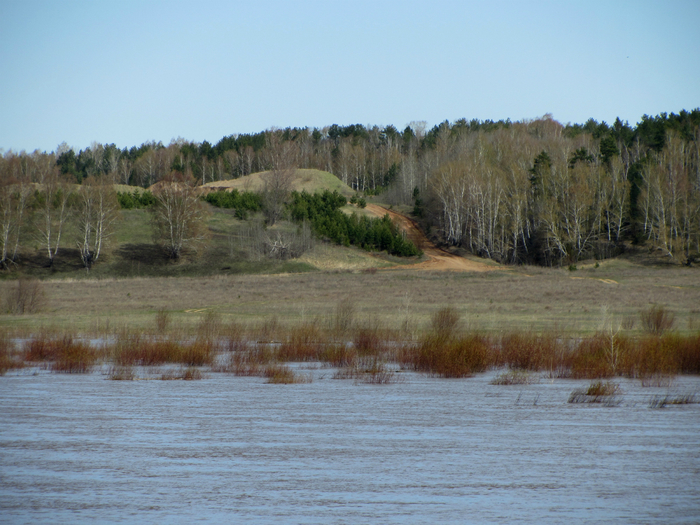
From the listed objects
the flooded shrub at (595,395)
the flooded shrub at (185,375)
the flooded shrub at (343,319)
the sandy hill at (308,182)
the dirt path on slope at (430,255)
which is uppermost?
the sandy hill at (308,182)

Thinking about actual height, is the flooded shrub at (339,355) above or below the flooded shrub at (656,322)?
below

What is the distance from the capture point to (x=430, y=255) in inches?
3334

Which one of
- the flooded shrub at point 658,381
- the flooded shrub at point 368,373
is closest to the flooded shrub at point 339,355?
the flooded shrub at point 368,373

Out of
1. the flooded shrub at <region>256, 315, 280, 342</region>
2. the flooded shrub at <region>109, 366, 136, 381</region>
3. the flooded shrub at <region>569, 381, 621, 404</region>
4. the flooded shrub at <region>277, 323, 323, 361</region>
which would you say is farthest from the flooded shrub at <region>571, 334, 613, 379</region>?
the flooded shrub at <region>109, 366, 136, 381</region>

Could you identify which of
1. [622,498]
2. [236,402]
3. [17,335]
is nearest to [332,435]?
[236,402]

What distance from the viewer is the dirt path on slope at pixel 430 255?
73.1m

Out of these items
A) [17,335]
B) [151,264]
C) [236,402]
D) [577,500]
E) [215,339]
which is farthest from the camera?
[151,264]

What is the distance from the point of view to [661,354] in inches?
790

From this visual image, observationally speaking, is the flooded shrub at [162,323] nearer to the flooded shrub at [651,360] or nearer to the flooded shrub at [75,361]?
the flooded shrub at [75,361]

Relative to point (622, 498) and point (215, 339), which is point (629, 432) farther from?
point (215, 339)

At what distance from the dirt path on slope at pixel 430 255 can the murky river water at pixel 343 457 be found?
50059mm

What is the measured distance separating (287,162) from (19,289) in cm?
7054

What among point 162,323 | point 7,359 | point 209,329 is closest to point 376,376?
point 209,329

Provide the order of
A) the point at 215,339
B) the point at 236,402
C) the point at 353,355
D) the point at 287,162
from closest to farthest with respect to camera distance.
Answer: the point at 236,402 < the point at 353,355 < the point at 215,339 < the point at 287,162
